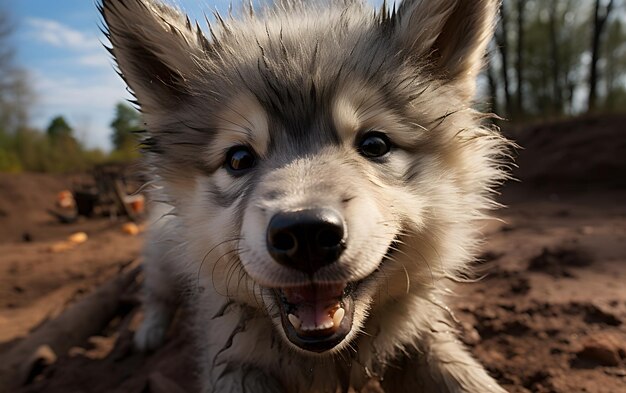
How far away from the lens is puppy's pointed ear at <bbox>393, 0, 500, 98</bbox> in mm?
2217

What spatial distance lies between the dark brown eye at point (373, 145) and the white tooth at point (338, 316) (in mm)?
645

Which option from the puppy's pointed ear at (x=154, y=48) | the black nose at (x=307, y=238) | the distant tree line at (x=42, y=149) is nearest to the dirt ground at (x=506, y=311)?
the black nose at (x=307, y=238)

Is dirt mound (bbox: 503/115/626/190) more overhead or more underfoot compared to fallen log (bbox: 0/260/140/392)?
more overhead

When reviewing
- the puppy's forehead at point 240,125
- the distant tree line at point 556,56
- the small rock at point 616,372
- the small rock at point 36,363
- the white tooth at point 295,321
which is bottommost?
the small rock at point 36,363

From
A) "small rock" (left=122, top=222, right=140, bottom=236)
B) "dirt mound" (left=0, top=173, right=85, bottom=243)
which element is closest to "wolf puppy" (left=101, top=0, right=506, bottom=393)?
"small rock" (left=122, top=222, right=140, bottom=236)

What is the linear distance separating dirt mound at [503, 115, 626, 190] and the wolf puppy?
6571 mm

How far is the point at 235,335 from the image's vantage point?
2236 millimetres

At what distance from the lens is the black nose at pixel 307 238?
1.46 m

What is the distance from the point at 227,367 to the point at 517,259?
286 cm

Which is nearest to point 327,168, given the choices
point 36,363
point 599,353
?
point 599,353

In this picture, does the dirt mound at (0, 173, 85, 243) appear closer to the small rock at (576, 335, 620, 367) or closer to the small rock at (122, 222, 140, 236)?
the small rock at (122, 222, 140, 236)

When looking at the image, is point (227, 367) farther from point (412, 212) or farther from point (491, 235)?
point (491, 235)

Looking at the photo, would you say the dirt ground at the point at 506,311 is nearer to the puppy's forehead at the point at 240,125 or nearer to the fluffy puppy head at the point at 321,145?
the fluffy puppy head at the point at 321,145

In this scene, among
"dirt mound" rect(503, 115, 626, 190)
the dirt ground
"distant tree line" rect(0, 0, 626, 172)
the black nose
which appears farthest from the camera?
"distant tree line" rect(0, 0, 626, 172)
